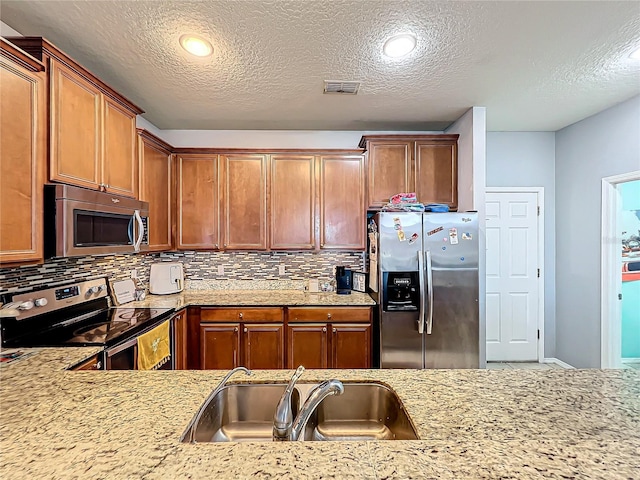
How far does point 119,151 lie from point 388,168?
235cm

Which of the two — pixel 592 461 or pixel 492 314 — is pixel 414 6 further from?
pixel 492 314

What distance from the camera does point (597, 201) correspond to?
305 centimetres

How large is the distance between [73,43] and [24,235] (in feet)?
4.09

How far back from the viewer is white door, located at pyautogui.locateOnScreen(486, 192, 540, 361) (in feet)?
11.8

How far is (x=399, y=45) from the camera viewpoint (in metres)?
1.91

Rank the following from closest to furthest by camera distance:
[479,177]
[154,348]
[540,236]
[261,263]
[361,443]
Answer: [361,443] → [154,348] → [479,177] → [261,263] → [540,236]

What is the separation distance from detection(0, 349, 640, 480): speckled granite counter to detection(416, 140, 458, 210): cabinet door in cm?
221

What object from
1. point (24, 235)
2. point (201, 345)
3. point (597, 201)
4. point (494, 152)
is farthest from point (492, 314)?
point (24, 235)

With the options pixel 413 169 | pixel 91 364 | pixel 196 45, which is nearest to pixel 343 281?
pixel 413 169

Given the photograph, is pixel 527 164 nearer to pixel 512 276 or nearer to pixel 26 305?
pixel 512 276

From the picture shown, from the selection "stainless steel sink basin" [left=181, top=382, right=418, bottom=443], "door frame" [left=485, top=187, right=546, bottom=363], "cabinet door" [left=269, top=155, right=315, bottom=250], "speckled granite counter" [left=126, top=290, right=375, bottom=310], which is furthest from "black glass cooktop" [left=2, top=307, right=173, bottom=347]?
"door frame" [left=485, top=187, right=546, bottom=363]

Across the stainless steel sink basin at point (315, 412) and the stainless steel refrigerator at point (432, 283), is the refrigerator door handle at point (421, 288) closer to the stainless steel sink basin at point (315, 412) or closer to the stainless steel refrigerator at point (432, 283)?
the stainless steel refrigerator at point (432, 283)

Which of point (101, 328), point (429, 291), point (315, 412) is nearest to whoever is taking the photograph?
point (315, 412)

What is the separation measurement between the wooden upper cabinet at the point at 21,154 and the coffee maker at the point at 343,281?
2.31 m
